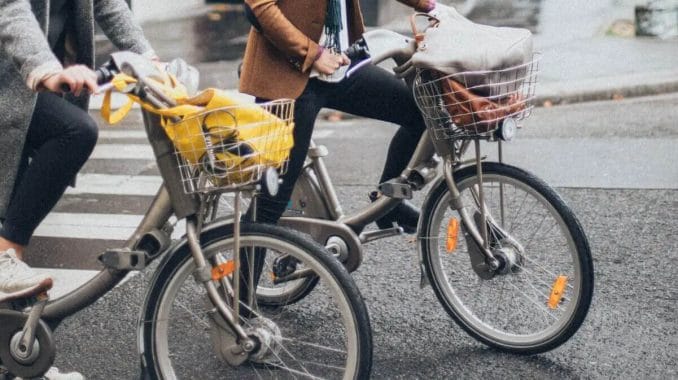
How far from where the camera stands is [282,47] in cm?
350

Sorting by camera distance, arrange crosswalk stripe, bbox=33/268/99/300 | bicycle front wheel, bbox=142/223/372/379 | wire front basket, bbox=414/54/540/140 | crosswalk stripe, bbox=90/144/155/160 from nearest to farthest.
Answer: bicycle front wheel, bbox=142/223/372/379 → wire front basket, bbox=414/54/540/140 → crosswalk stripe, bbox=33/268/99/300 → crosswalk stripe, bbox=90/144/155/160

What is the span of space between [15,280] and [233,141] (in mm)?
1003

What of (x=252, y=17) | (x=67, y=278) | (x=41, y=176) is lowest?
(x=67, y=278)

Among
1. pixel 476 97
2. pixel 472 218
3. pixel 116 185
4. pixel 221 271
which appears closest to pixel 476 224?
pixel 472 218

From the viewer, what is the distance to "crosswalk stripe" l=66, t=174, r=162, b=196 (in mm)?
6934

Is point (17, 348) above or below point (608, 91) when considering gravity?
above

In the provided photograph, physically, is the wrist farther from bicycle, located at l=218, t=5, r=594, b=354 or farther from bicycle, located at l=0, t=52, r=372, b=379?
Result: bicycle, located at l=0, t=52, r=372, b=379

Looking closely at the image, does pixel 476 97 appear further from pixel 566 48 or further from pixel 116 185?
pixel 566 48

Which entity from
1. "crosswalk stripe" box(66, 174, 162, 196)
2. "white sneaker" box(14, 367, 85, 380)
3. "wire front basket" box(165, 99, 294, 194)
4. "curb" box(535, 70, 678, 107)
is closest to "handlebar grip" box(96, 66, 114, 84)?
"wire front basket" box(165, 99, 294, 194)

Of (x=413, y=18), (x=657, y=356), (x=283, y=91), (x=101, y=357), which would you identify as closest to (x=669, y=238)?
(x=657, y=356)

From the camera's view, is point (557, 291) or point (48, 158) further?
point (557, 291)

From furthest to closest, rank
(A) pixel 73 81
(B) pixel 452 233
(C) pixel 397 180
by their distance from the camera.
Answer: (C) pixel 397 180
(B) pixel 452 233
(A) pixel 73 81

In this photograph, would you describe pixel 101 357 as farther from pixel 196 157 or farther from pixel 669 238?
pixel 669 238

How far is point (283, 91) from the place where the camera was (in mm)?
3598
